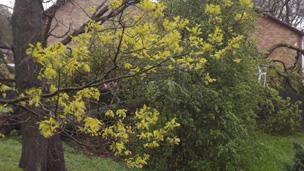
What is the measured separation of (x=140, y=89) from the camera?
460 inches

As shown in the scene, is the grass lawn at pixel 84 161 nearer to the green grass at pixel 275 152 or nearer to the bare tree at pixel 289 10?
the green grass at pixel 275 152

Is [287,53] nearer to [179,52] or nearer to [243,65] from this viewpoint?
[243,65]

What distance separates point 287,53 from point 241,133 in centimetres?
1544

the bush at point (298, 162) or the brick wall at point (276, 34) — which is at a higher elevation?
the brick wall at point (276, 34)

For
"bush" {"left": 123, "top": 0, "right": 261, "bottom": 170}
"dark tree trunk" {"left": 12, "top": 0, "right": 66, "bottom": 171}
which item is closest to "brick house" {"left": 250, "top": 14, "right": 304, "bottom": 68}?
"bush" {"left": 123, "top": 0, "right": 261, "bottom": 170}

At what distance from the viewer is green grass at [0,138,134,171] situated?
10.8 meters

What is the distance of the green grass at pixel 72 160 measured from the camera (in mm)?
10786

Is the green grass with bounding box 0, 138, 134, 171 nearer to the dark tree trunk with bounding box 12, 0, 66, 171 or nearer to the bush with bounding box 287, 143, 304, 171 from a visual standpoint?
the dark tree trunk with bounding box 12, 0, 66, 171

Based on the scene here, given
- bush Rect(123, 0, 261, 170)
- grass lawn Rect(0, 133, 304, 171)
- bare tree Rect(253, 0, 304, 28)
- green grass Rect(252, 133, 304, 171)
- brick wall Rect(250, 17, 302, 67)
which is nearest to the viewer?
grass lawn Rect(0, 133, 304, 171)

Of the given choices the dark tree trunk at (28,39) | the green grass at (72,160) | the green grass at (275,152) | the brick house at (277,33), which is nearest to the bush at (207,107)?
the green grass at (72,160)

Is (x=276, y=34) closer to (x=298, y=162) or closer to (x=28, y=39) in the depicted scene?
(x=298, y=162)

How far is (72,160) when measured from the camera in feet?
38.7

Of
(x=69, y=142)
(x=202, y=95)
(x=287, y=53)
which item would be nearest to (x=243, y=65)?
(x=202, y=95)

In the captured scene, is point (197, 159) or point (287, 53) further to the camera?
point (287, 53)
